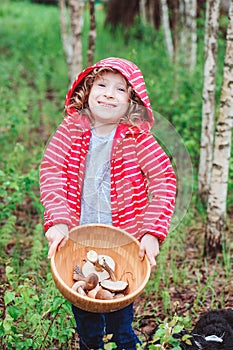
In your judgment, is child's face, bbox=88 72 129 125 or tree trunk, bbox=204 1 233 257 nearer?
child's face, bbox=88 72 129 125

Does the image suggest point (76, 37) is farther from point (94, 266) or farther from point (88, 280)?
point (88, 280)

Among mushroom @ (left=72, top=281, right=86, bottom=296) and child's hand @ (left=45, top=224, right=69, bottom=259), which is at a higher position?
child's hand @ (left=45, top=224, right=69, bottom=259)

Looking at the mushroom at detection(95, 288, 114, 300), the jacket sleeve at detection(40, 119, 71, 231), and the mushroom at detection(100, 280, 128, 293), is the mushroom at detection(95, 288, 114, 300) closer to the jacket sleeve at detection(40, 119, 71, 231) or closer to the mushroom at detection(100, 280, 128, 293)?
the mushroom at detection(100, 280, 128, 293)

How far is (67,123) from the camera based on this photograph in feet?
7.70

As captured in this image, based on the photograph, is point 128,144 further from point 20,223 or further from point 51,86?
point 51,86

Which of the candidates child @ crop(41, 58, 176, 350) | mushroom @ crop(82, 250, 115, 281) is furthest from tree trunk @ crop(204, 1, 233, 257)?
mushroom @ crop(82, 250, 115, 281)

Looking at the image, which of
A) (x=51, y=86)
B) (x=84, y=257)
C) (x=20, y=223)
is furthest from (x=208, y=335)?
(x=51, y=86)

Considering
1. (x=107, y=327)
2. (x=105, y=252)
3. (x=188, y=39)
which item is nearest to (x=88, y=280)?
(x=105, y=252)

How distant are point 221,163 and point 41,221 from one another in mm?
1617

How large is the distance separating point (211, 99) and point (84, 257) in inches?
110

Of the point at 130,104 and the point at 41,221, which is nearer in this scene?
the point at 130,104

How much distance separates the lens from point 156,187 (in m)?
2.26

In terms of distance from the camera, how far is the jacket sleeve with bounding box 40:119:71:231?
2.28m

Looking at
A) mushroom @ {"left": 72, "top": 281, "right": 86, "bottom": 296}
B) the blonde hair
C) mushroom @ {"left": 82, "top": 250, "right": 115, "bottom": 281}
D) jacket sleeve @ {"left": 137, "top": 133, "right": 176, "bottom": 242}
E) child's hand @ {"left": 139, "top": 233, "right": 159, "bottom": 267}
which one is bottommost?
mushroom @ {"left": 72, "top": 281, "right": 86, "bottom": 296}
